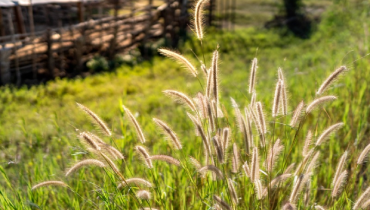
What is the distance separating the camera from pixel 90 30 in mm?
9867

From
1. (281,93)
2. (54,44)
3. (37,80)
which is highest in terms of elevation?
(281,93)

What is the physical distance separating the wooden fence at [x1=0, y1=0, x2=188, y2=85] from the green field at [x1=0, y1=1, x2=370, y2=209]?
806 millimetres

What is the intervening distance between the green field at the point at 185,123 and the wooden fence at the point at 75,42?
0.81 m

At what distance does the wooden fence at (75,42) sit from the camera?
8.39m

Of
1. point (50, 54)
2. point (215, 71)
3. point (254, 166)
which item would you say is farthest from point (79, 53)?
point (254, 166)

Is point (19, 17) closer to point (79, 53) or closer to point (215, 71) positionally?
point (79, 53)

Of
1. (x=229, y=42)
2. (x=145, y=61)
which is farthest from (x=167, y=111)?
(x=229, y=42)

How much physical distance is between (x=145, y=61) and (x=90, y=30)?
1.54 meters

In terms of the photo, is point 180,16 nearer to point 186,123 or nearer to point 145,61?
point 145,61

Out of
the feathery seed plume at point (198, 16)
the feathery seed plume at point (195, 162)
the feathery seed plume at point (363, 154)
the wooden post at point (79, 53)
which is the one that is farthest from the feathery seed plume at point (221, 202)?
the wooden post at point (79, 53)

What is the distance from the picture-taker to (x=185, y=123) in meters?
5.06

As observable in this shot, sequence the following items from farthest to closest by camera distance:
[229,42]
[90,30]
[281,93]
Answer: [229,42]
[90,30]
[281,93]

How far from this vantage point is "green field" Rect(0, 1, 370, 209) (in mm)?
2252

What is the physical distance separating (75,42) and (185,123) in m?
5.05
